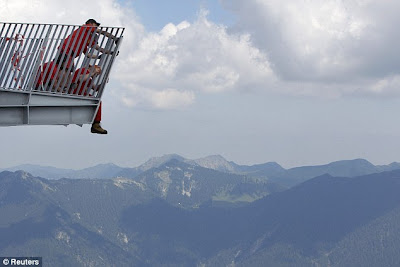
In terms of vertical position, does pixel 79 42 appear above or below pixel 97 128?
above

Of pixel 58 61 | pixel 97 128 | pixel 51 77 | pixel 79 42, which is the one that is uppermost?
pixel 79 42

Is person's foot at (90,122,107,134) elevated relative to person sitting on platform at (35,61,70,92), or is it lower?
lower

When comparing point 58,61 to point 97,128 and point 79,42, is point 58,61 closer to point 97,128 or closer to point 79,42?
point 79,42

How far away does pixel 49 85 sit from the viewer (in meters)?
19.6

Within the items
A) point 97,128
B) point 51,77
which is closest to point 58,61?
point 51,77

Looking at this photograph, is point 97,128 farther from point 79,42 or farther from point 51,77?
point 79,42

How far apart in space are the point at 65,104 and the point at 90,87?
3.92ft

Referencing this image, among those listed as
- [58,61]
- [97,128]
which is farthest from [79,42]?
[97,128]

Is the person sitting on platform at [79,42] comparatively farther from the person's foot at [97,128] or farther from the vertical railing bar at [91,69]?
the person's foot at [97,128]

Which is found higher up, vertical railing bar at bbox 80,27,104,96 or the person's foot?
vertical railing bar at bbox 80,27,104,96

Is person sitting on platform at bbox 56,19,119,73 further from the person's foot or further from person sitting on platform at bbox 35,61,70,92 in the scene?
the person's foot

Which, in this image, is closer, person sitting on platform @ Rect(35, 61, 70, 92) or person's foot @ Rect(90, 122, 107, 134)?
person sitting on platform @ Rect(35, 61, 70, 92)

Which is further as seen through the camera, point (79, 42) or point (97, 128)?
point (97, 128)

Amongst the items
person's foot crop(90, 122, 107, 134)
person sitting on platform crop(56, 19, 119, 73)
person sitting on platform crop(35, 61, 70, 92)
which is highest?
person sitting on platform crop(56, 19, 119, 73)
